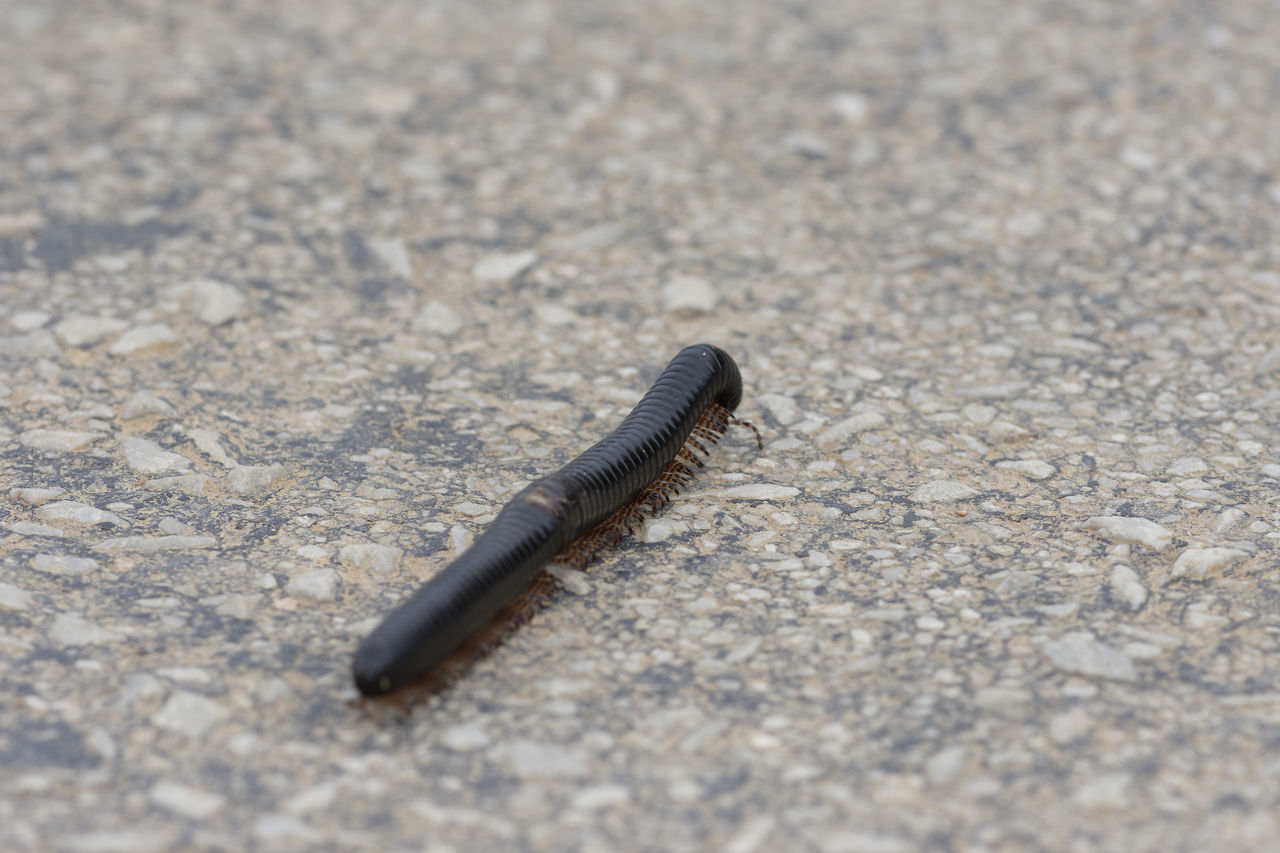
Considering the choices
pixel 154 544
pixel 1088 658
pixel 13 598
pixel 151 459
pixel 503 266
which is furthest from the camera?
pixel 503 266

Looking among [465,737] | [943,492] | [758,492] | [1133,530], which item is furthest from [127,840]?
[1133,530]

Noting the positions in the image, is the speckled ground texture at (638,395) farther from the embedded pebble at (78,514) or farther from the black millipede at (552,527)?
the black millipede at (552,527)

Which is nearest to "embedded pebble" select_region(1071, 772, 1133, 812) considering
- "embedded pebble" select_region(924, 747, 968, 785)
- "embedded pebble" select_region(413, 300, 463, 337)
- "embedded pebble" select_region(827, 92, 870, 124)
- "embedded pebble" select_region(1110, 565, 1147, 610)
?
"embedded pebble" select_region(924, 747, 968, 785)

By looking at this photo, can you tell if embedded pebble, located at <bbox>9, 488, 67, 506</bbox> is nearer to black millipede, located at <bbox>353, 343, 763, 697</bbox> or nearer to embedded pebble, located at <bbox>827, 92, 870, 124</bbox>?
black millipede, located at <bbox>353, 343, 763, 697</bbox>

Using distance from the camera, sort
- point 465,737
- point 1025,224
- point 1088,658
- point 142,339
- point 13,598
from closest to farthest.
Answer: point 465,737 < point 1088,658 < point 13,598 < point 142,339 < point 1025,224

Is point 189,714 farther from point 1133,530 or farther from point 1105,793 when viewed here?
point 1133,530

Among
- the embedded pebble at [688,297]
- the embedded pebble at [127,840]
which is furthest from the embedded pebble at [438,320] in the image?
the embedded pebble at [127,840]
